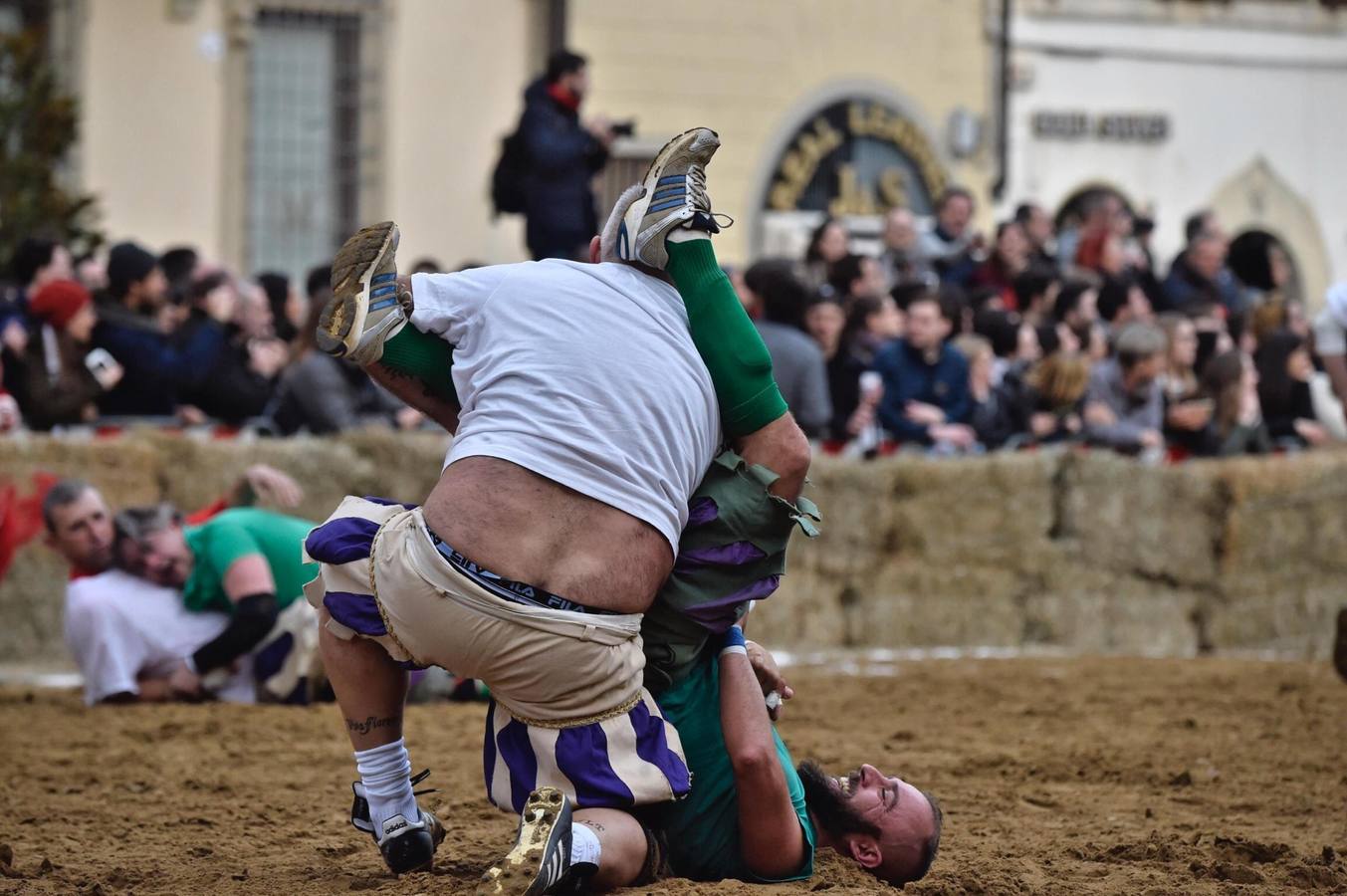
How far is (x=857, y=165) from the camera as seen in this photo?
77.4 ft

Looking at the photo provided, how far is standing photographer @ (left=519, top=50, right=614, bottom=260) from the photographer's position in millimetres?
12594

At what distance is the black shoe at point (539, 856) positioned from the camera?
4441 mm

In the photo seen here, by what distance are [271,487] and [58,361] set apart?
1.82 metres

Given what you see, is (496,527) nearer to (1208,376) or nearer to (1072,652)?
(1072,652)

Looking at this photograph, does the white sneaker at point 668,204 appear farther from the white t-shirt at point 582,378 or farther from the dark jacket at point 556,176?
the dark jacket at point 556,176

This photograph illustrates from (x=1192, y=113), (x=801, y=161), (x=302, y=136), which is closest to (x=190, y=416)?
(x=302, y=136)

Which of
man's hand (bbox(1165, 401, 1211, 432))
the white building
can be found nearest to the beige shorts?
man's hand (bbox(1165, 401, 1211, 432))

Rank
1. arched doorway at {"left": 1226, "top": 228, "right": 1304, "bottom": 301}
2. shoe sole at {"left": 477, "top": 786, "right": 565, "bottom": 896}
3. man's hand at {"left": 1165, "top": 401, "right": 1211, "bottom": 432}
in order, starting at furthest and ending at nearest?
arched doorway at {"left": 1226, "top": 228, "right": 1304, "bottom": 301}
man's hand at {"left": 1165, "top": 401, "right": 1211, "bottom": 432}
shoe sole at {"left": 477, "top": 786, "right": 565, "bottom": 896}

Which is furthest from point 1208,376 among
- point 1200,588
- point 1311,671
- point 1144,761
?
point 1144,761

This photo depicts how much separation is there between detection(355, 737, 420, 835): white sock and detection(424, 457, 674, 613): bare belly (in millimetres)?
663

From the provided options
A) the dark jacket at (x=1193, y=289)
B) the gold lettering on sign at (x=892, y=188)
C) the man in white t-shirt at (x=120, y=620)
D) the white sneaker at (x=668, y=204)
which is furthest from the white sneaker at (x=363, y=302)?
the gold lettering on sign at (x=892, y=188)

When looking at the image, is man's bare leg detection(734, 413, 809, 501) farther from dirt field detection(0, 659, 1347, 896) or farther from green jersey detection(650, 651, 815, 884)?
dirt field detection(0, 659, 1347, 896)

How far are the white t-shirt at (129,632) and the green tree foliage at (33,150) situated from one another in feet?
21.7

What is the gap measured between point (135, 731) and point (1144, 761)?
368 cm
